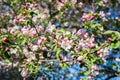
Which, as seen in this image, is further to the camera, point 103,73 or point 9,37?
point 103,73

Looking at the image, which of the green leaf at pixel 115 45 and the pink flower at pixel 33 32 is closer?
the green leaf at pixel 115 45

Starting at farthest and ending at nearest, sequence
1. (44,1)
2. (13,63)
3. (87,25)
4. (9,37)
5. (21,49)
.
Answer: (44,1)
(13,63)
(87,25)
(21,49)
(9,37)

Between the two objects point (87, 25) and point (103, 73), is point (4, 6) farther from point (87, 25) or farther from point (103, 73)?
point (87, 25)

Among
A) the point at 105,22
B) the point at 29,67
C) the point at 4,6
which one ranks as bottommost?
the point at 29,67

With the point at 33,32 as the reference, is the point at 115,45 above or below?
below

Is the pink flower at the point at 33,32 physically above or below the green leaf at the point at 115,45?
above

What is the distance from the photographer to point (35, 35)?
22.8 ft

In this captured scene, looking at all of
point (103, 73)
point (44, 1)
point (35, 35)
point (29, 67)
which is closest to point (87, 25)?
point (35, 35)

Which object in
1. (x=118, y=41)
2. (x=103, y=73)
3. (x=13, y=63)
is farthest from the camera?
(x=103, y=73)

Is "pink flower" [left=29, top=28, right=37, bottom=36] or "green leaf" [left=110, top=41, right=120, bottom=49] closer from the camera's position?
"green leaf" [left=110, top=41, right=120, bottom=49]

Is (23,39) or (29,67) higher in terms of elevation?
(23,39)

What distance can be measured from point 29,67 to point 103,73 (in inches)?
162

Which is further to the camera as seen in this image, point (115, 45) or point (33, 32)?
point (33, 32)

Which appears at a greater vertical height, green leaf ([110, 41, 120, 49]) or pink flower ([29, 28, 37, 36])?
Result: pink flower ([29, 28, 37, 36])
